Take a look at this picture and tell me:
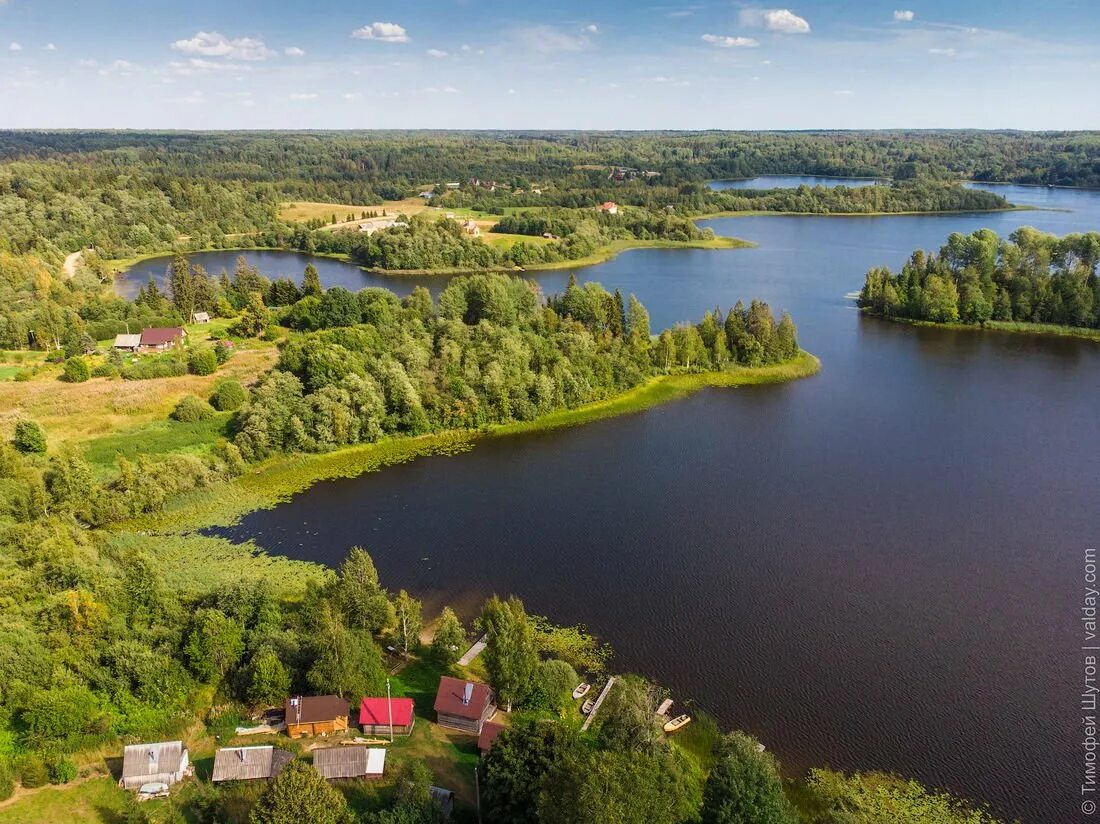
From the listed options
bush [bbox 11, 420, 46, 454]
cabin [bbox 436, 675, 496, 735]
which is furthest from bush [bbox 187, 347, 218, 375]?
cabin [bbox 436, 675, 496, 735]

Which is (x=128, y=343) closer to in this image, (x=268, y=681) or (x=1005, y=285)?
(x=268, y=681)

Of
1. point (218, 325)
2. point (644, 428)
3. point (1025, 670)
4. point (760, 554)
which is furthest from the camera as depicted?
point (218, 325)

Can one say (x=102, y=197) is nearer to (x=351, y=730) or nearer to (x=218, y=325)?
(x=218, y=325)

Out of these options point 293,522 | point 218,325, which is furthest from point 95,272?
point 293,522

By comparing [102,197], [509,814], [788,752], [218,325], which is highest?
[102,197]

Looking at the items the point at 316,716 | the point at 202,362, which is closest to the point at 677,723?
the point at 316,716

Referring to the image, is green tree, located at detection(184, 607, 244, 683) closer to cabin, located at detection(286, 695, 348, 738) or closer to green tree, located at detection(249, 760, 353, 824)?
cabin, located at detection(286, 695, 348, 738)

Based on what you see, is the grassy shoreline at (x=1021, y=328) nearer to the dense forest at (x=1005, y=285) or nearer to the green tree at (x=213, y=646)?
the dense forest at (x=1005, y=285)
